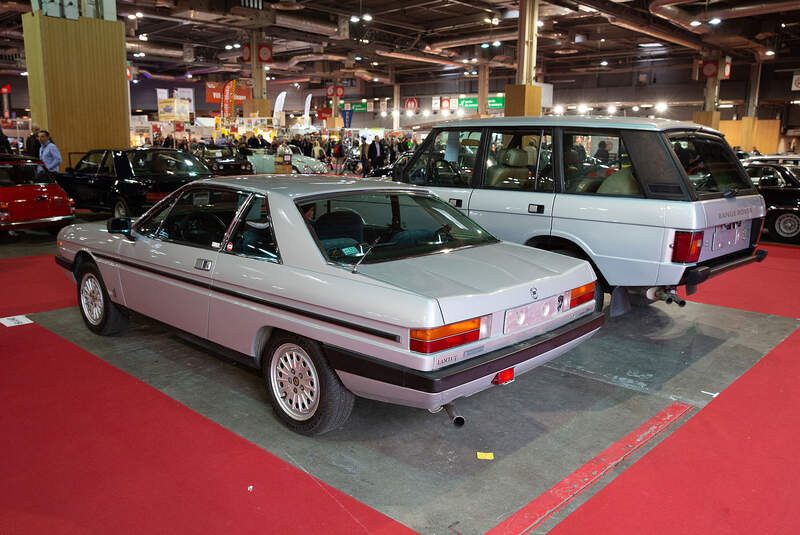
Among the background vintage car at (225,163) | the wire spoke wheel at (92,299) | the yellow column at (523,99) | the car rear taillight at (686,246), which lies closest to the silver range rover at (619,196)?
the car rear taillight at (686,246)

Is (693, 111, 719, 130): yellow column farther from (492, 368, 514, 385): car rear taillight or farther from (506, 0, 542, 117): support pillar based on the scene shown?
(492, 368, 514, 385): car rear taillight

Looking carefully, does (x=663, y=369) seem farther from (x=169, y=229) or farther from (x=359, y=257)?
(x=169, y=229)

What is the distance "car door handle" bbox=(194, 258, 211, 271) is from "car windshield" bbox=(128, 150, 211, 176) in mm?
7955

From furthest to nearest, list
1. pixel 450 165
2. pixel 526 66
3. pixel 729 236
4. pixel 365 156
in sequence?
pixel 365 156
pixel 526 66
pixel 450 165
pixel 729 236

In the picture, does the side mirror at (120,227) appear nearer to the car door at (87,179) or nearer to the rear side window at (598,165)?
the rear side window at (598,165)

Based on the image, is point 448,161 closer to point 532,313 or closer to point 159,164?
point 532,313

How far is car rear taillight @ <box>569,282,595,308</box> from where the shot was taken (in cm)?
377

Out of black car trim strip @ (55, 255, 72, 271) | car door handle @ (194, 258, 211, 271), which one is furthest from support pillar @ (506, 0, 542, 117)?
car door handle @ (194, 258, 211, 271)

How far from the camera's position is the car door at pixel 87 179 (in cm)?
1166

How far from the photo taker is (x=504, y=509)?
2896 millimetres

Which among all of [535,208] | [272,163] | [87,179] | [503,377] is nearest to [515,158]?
[535,208]

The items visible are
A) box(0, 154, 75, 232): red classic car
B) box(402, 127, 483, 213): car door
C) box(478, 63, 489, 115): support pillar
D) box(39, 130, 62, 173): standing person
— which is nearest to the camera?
box(402, 127, 483, 213): car door

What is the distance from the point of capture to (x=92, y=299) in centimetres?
523

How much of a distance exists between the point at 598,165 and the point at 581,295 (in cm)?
A: 214
